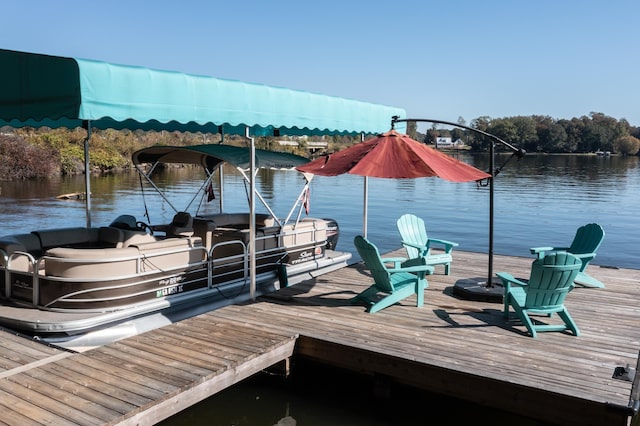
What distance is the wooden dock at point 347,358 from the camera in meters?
4.57

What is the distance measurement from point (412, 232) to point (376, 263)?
2.33 m

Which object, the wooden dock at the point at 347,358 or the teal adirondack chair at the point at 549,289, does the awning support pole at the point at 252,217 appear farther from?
the teal adirondack chair at the point at 549,289

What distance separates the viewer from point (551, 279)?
5984 mm

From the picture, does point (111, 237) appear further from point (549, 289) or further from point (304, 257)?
point (549, 289)

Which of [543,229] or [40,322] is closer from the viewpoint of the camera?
[40,322]

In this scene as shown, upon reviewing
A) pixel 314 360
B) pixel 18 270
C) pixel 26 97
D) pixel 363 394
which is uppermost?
pixel 26 97

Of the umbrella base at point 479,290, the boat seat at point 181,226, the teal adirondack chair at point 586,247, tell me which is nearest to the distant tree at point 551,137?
the teal adirondack chair at point 586,247

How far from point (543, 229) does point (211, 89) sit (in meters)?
18.0

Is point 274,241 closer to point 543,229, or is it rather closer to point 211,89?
point 211,89

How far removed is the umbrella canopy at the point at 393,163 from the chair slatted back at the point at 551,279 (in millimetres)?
1290

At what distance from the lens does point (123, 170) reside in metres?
43.8

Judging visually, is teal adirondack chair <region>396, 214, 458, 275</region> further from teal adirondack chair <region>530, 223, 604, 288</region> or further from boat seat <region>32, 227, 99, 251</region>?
boat seat <region>32, 227, 99, 251</region>

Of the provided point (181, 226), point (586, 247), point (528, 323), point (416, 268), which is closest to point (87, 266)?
point (181, 226)

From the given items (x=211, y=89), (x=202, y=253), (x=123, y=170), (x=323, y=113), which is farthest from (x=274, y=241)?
(x=123, y=170)
